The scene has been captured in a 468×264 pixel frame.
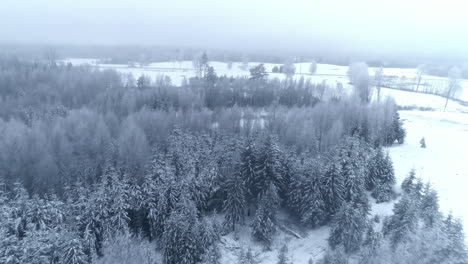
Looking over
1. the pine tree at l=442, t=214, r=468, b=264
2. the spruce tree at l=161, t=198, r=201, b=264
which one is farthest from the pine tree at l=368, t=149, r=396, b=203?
the spruce tree at l=161, t=198, r=201, b=264

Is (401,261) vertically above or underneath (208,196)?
above

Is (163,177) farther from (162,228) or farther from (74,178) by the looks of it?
(74,178)

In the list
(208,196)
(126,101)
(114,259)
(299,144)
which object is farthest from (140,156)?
(126,101)

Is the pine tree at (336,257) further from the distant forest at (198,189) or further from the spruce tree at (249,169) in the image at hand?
the spruce tree at (249,169)

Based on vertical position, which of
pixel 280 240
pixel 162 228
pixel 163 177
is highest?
pixel 163 177

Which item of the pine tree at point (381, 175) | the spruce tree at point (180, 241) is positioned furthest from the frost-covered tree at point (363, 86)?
the spruce tree at point (180, 241)

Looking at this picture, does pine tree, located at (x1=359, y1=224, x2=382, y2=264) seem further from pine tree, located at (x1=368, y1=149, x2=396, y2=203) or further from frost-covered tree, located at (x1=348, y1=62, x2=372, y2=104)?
frost-covered tree, located at (x1=348, y1=62, x2=372, y2=104)
